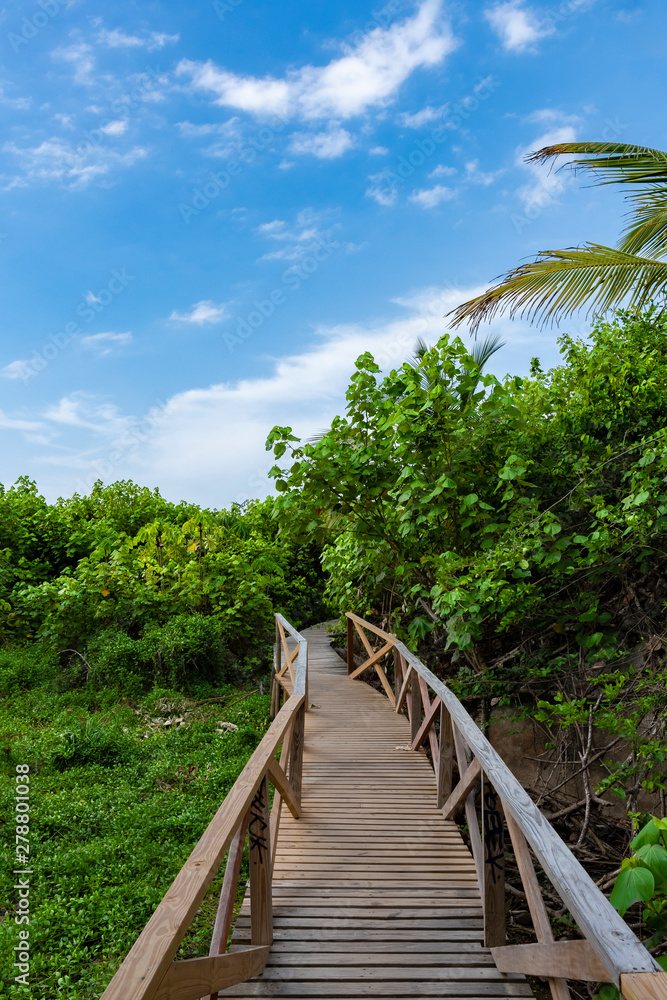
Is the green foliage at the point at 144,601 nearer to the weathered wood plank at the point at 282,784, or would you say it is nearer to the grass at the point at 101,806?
the grass at the point at 101,806

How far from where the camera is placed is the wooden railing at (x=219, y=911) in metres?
1.35

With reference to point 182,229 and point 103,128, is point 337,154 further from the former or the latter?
point 103,128

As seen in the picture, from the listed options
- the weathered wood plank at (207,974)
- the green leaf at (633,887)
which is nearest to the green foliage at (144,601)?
the weathered wood plank at (207,974)

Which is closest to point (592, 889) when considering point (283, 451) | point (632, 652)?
point (632, 652)

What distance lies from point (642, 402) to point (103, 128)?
739 cm

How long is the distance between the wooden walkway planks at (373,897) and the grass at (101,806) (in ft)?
4.29

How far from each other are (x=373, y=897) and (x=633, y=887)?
1.77 m

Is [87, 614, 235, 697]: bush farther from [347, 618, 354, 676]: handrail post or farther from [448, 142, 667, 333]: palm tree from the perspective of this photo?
[448, 142, 667, 333]: palm tree

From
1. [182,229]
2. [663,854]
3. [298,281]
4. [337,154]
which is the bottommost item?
[663,854]

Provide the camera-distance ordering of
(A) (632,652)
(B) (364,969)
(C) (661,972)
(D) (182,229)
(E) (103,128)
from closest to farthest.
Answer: (C) (661,972) → (B) (364,969) → (A) (632,652) → (E) (103,128) → (D) (182,229)

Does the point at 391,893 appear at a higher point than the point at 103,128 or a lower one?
lower

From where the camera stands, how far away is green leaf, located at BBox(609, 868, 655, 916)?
1.93 meters

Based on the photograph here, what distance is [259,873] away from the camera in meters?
2.69

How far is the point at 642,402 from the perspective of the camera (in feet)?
20.0
